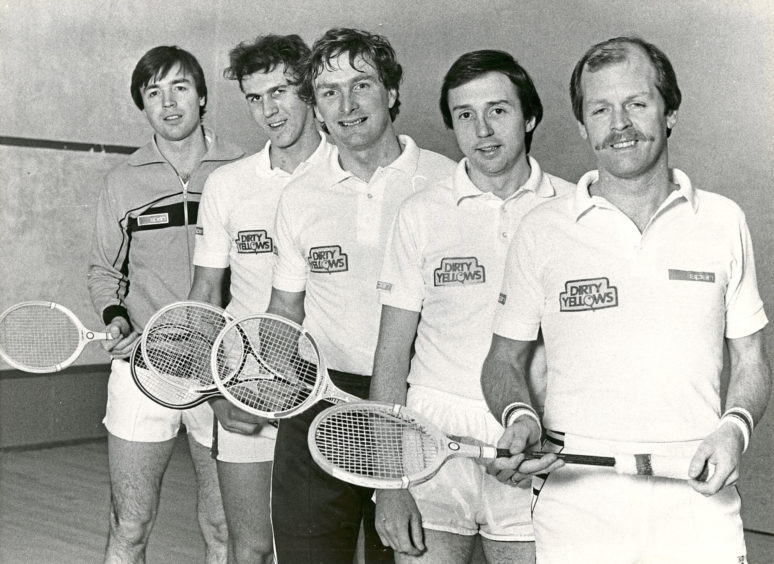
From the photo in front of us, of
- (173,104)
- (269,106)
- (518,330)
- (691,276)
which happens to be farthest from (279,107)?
Answer: (691,276)

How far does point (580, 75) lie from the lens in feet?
6.73

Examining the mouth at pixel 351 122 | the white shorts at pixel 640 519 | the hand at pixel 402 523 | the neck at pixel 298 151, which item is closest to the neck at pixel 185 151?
the neck at pixel 298 151

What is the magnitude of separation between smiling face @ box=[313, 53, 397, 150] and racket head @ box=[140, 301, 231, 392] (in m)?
0.65

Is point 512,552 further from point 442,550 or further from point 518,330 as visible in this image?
point 518,330

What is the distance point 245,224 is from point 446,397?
0.92 metres

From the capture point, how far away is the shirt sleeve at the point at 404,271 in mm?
2281

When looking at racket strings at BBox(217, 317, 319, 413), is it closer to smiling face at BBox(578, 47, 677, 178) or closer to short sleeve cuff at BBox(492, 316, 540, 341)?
short sleeve cuff at BBox(492, 316, 540, 341)

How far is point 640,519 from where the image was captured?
74.1 inches

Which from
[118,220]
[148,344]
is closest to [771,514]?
[148,344]

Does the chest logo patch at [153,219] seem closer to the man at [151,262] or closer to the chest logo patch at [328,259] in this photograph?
the man at [151,262]

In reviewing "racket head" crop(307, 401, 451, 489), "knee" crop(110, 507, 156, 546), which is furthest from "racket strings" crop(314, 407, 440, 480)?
"knee" crop(110, 507, 156, 546)

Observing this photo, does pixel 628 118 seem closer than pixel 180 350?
Yes

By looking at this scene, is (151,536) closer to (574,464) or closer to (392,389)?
(392,389)

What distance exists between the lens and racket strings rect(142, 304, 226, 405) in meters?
2.83
